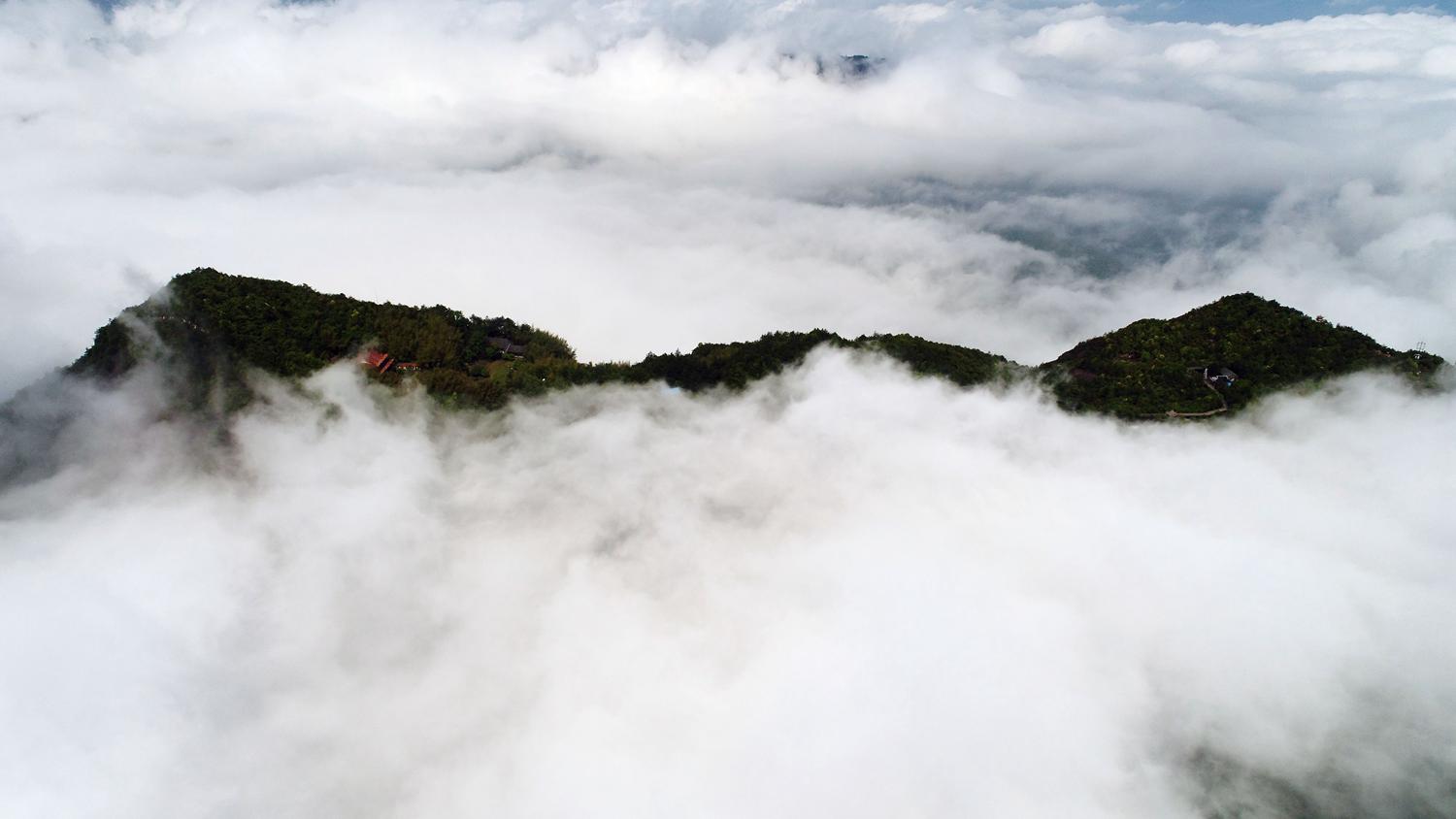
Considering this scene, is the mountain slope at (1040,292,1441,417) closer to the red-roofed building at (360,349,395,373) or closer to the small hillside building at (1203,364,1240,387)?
the small hillside building at (1203,364,1240,387)

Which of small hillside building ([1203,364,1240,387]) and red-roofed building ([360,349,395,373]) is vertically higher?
red-roofed building ([360,349,395,373])

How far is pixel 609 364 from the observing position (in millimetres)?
43719

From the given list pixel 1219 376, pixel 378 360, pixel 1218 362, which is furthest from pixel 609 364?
pixel 1218 362

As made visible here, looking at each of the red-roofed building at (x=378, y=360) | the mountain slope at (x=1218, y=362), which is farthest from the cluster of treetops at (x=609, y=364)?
the red-roofed building at (x=378, y=360)

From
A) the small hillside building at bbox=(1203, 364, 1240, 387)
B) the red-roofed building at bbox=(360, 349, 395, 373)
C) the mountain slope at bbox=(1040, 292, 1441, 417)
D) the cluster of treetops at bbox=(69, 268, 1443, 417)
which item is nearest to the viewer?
the mountain slope at bbox=(1040, 292, 1441, 417)

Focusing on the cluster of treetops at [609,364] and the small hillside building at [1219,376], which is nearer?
the cluster of treetops at [609,364]

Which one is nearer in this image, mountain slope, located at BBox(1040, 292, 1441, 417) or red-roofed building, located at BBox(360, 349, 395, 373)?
mountain slope, located at BBox(1040, 292, 1441, 417)

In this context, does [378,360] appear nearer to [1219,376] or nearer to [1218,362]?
[1219,376]

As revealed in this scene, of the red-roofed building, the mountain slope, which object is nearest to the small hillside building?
the mountain slope

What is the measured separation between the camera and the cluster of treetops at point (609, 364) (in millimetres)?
36594

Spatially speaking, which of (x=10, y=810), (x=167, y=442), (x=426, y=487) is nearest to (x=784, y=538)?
(x=426, y=487)

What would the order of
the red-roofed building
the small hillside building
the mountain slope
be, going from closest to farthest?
the mountain slope
the small hillside building
the red-roofed building

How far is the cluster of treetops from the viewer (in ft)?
120

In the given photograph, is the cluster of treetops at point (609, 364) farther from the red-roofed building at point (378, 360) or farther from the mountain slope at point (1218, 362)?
the red-roofed building at point (378, 360)
